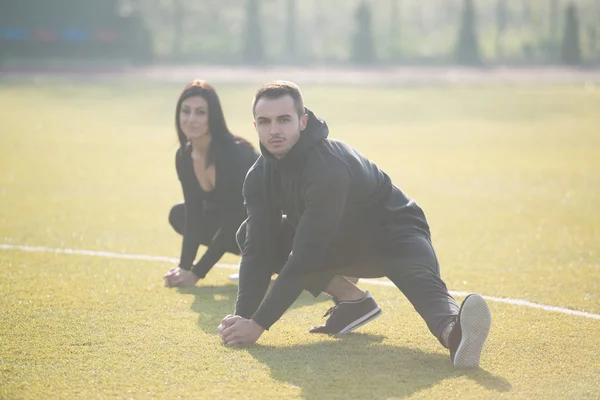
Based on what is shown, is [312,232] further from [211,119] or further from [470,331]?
[211,119]

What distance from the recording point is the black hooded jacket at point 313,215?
5359mm

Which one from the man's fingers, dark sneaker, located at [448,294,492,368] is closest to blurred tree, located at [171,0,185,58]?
the man's fingers

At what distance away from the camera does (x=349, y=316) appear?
6059 mm

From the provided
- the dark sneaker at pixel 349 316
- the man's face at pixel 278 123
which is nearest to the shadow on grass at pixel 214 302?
the dark sneaker at pixel 349 316

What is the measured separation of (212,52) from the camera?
165ft

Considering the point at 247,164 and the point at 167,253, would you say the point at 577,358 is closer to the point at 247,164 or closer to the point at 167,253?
the point at 247,164

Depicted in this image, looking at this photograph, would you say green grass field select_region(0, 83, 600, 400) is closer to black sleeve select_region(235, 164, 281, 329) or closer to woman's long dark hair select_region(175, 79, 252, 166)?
black sleeve select_region(235, 164, 281, 329)

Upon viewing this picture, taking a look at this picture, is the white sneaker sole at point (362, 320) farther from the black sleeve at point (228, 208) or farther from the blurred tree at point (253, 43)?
the blurred tree at point (253, 43)

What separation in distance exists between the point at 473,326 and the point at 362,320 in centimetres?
102

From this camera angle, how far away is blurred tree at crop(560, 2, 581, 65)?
146 ft

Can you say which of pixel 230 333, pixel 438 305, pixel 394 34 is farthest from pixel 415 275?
pixel 394 34

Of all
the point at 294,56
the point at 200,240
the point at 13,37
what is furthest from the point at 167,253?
the point at 294,56

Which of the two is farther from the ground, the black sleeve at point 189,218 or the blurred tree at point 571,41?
the black sleeve at point 189,218

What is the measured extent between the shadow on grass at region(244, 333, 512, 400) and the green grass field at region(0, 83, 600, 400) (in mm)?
15
